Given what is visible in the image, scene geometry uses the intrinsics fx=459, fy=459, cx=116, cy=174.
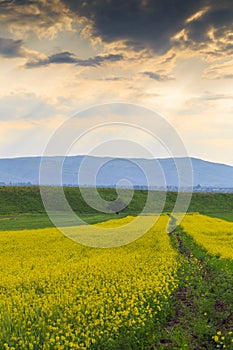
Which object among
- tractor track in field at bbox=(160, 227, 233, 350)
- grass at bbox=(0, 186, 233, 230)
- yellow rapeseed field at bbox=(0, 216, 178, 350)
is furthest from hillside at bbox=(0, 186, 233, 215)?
tractor track in field at bbox=(160, 227, 233, 350)

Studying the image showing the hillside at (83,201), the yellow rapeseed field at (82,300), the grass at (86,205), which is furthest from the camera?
the hillside at (83,201)

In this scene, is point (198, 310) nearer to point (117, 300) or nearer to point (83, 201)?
point (117, 300)

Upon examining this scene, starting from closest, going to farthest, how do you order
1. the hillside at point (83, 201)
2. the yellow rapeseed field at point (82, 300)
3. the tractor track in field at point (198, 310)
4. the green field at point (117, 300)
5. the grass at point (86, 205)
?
1. the yellow rapeseed field at point (82, 300)
2. the green field at point (117, 300)
3. the tractor track in field at point (198, 310)
4. the grass at point (86, 205)
5. the hillside at point (83, 201)

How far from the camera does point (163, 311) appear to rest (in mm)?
12430

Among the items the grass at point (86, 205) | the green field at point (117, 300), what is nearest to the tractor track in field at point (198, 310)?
the green field at point (117, 300)

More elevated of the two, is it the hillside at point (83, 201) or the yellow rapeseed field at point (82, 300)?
the hillside at point (83, 201)

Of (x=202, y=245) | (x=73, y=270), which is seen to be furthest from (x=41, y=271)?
(x=202, y=245)

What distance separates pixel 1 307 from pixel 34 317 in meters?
1.23

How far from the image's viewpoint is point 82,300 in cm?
1202

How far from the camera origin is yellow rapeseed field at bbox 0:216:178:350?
9594 mm

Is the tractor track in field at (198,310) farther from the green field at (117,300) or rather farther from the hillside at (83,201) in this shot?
the hillside at (83,201)

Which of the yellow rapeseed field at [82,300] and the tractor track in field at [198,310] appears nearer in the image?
the yellow rapeseed field at [82,300]

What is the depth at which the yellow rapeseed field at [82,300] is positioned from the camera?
9594 mm

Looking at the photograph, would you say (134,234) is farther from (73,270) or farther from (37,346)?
(37,346)
